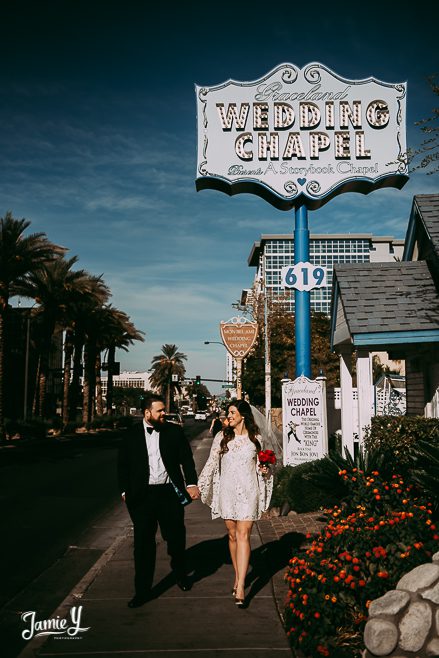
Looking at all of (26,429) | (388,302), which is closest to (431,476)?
(388,302)

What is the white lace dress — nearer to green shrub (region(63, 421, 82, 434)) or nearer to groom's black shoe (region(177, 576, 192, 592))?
groom's black shoe (region(177, 576, 192, 592))

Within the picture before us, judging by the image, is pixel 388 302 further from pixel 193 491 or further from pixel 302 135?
pixel 193 491

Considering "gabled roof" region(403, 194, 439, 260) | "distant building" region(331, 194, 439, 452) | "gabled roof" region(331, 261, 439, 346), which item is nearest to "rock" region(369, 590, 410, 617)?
"distant building" region(331, 194, 439, 452)

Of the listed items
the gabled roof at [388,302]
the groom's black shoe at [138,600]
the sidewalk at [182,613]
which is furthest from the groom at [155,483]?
the gabled roof at [388,302]

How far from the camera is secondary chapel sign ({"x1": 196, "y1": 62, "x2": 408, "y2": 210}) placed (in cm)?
1609

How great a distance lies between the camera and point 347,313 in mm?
11906

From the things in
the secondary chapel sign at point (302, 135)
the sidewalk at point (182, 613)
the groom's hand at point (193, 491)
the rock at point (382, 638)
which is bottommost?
the sidewalk at point (182, 613)

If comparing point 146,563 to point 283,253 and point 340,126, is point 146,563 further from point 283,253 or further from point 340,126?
point 283,253

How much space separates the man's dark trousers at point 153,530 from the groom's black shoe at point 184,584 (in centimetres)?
3

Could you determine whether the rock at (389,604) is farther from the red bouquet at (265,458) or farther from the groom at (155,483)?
the groom at (155,483)

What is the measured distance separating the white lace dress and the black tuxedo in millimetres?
213

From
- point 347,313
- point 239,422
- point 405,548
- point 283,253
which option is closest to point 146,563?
point 239,422

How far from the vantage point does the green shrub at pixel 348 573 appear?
4859 mm

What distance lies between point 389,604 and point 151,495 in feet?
8.54
